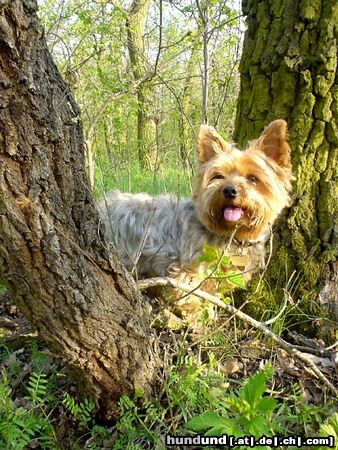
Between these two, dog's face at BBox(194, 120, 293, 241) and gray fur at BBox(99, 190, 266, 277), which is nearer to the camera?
dog's face at BBox(194, 120, 293, 241)

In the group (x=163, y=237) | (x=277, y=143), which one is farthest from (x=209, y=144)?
(x=163, y=237)

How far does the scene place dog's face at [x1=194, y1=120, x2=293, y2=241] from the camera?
3809mm

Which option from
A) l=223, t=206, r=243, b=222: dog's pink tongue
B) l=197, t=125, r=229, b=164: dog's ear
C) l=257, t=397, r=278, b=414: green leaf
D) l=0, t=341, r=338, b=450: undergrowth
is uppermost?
l=197, t=125, r=229, b=164: dog's ear

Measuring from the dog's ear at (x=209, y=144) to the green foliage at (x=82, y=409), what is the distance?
2.40 meters

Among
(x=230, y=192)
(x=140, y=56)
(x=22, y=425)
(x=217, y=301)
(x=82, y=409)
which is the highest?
(x=140, y=56)

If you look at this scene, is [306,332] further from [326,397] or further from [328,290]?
[326,397]

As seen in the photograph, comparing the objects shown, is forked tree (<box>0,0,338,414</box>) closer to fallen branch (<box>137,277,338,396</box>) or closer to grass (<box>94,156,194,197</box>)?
fallen branch (<box>137,277,338,396</box>)

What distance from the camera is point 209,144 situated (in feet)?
13.8

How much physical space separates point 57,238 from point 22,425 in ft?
3.20

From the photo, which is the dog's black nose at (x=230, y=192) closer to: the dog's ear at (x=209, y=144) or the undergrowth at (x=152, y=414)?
the dog's ear at (x=209, y=144)

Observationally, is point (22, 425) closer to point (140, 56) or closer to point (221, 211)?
point (221, 211)

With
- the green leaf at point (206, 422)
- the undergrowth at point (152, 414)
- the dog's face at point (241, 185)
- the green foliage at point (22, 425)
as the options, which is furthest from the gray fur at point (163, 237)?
the green leaf at point (206, 422)

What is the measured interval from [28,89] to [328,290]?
2.67 m

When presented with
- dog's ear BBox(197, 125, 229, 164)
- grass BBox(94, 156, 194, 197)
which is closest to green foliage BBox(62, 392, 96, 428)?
dog's ear BBox(197, 125, 229, 164)
